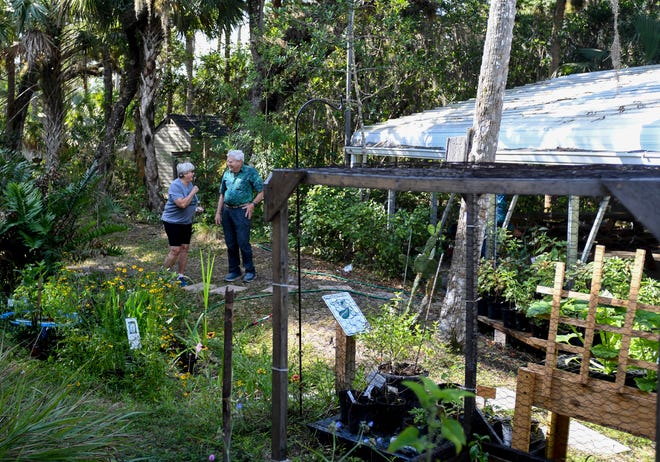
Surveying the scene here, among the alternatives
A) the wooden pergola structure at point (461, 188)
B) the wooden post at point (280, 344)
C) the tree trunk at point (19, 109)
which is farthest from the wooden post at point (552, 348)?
the tree trunk at point (19, 109)

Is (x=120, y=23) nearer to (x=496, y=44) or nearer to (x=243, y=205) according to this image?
(x=243, y=205)

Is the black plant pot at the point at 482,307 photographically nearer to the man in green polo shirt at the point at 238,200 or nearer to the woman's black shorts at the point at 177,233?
the man in green polo shirt at the point at 238,200

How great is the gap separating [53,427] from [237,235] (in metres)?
5.18

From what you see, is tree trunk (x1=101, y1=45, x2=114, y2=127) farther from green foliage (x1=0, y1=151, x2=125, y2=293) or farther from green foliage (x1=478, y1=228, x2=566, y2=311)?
green foliage (x1=478, y1=228, x2=566, y2=311)

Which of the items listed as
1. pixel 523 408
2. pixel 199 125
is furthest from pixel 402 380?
pixel 199 125

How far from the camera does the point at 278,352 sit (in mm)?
3934

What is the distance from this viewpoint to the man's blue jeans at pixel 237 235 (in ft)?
28.1

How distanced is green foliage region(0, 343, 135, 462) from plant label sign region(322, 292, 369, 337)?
155 cm

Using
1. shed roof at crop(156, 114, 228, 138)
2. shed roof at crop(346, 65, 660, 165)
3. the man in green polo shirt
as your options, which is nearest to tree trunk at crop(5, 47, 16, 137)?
shed roof at crop(156, 114, 228, 138)

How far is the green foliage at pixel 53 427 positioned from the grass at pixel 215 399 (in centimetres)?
2

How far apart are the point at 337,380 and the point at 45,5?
1330 cm

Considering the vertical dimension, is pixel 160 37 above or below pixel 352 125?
above

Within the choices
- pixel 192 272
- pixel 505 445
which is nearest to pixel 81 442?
pixel 505 445

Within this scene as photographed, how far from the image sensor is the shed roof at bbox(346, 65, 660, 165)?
7199 millimetres
